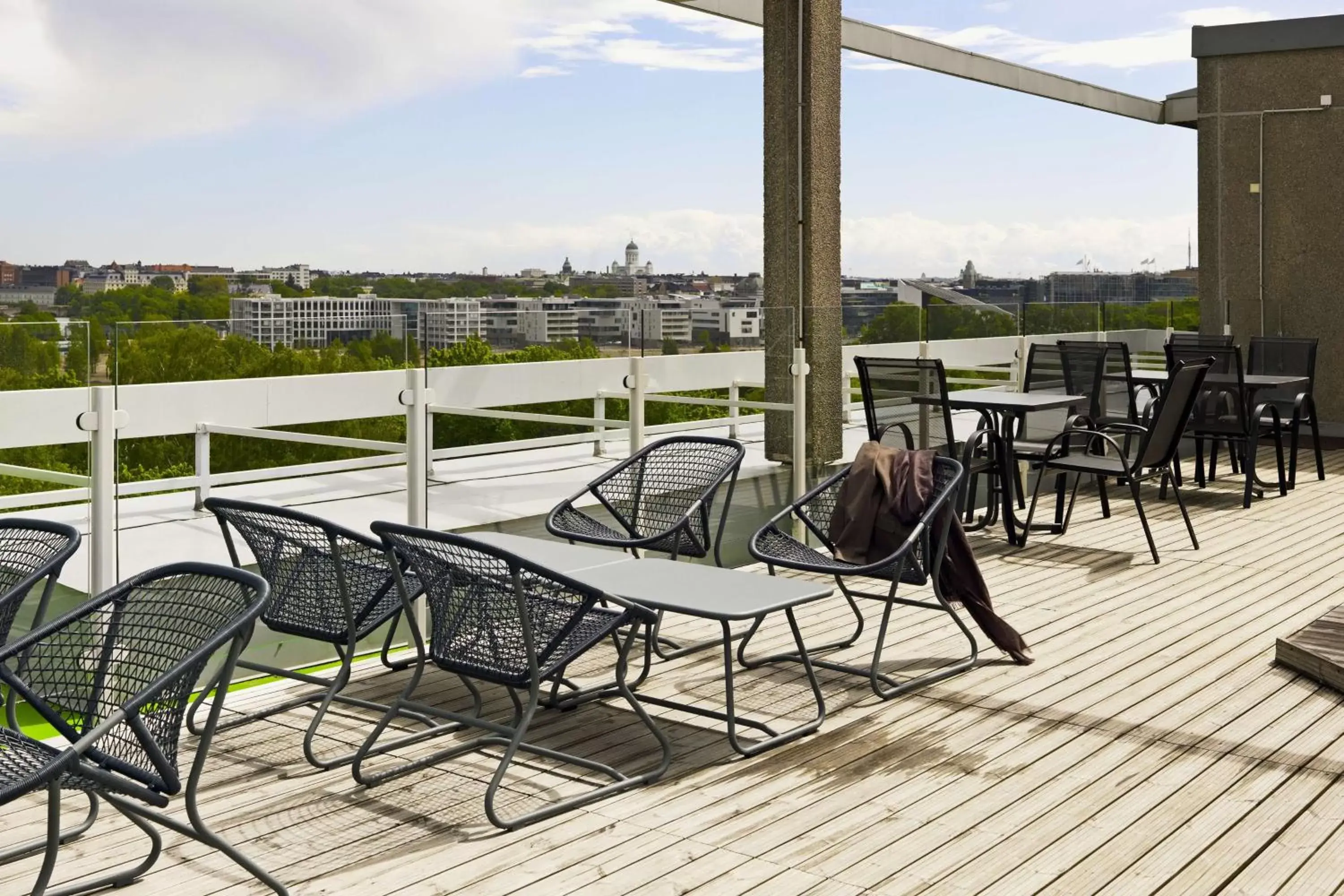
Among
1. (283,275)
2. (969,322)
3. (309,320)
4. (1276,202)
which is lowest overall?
(309,320)

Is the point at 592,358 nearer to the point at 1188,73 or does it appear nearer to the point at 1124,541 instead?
the point at 1124,541

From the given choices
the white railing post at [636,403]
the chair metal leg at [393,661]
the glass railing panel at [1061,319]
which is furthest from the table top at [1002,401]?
the chair metal leg at [393,661]

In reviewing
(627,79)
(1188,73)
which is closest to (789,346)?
(1188,73)

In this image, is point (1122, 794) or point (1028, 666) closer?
point (1122, 794)

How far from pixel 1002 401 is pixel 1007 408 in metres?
0.19

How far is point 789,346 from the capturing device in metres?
7.02

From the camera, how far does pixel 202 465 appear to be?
449cm

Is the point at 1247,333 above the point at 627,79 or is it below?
below

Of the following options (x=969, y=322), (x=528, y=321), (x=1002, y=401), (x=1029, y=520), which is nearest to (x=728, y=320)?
(x=528, y=321)

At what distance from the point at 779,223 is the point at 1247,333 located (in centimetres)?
→ 648

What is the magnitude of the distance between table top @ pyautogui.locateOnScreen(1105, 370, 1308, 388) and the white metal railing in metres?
2.63

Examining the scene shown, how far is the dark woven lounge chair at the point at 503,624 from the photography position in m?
3.44

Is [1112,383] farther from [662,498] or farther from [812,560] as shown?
[812,560]

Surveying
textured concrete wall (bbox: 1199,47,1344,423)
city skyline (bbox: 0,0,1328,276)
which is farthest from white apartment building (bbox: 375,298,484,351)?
city skyline (bbox: 0,0,1328,276)
